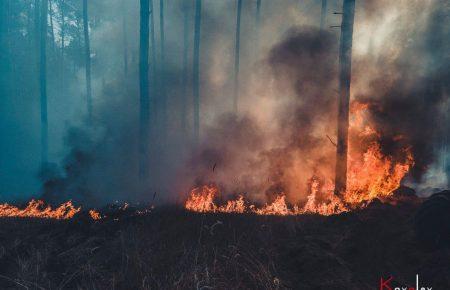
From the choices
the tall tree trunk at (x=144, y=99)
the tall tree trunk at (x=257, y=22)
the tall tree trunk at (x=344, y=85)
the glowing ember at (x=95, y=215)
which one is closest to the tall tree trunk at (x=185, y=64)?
the tall tree trunk at (x=257, y=22)

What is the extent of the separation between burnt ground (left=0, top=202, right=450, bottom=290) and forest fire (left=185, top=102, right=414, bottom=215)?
184 cm

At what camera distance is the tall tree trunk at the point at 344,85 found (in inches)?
407

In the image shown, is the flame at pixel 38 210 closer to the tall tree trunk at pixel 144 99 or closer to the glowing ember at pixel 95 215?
the tall tree trunk at pixel 144 99

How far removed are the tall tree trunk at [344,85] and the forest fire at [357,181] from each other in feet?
2.17

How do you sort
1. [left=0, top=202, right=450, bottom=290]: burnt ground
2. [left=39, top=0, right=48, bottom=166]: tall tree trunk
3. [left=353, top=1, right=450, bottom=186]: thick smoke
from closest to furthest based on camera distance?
[left=0, top=202, right=450, bottom=290]: burnt ground, [left=353, top=1, right=450, bottom=186]: thick smoke, [left=39, top=0, right=48, bottom=166]: tall tree trunk

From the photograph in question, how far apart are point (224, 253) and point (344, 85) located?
265 inches

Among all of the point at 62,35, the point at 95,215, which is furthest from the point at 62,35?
the point at 95,215

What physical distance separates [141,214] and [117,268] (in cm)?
244

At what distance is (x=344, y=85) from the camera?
10398 mm

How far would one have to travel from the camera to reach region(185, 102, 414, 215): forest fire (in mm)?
10391

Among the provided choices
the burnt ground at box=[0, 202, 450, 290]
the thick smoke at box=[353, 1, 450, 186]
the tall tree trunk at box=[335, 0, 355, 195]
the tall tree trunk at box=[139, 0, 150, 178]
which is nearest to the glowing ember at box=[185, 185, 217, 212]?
the burnt ground at box=[0, 202, 450, 290]

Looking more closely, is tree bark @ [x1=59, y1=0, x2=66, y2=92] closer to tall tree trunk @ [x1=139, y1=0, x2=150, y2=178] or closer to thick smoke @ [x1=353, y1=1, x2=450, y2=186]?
tall tree trunk @ [x1=139, y1=0, x2=150, y2=178]

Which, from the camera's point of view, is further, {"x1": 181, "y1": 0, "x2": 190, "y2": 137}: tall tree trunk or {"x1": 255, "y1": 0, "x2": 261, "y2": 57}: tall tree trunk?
{"x1": 255, "y1": 0, "x2": 261, "y2": 57}: tall tree trunk

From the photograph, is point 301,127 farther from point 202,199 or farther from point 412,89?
point 202,199
